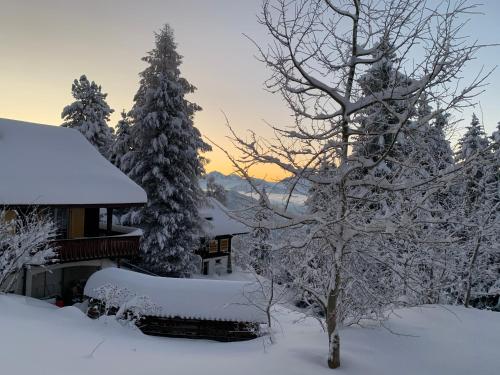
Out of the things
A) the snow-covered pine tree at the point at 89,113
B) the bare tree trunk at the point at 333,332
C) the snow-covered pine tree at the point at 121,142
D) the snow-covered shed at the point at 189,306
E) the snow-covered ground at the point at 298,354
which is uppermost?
the snow-covered pine tree at the point at 89,113

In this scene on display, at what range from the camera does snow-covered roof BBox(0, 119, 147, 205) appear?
16.8 meters

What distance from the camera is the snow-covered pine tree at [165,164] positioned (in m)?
22.9

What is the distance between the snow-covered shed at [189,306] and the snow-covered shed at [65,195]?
3600 mm

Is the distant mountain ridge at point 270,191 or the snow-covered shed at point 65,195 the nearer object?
the distant mountain ridge at point 270,191

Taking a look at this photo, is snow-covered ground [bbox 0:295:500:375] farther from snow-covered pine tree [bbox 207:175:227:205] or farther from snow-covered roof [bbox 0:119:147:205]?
snow-covered pine tree [bbox 207:175:227:205]

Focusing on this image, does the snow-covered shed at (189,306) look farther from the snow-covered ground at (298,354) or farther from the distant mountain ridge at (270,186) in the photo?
the distant mountain ridge at (270,186)

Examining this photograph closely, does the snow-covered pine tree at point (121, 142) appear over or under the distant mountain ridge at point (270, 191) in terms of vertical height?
over

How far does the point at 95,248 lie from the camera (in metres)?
18.9

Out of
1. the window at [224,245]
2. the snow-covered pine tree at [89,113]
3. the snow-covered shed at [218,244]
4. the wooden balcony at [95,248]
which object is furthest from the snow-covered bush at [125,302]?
the snow-covered pine tree at [89,113]

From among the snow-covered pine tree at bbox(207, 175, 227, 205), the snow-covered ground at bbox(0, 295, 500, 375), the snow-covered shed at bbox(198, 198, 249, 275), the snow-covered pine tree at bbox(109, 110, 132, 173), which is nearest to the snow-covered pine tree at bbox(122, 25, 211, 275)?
the snow-covered pine tree at bbox(109, 110, 132, 173)

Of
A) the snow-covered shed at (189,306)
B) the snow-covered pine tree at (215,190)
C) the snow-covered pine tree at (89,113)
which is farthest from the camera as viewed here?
the snow-covered pine tree at (215,190)

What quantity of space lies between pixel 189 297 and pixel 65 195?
7.23 m

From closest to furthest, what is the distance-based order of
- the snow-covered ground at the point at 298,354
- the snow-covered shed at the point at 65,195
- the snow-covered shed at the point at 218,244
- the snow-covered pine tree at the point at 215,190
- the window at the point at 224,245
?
1. the snow-covered ground at the point at 298,354
2. the snow-covered shed at the point at 65,195
3. the snow-covered shed at the point at 218,244
4. the window at the point at 224,245
5. the snow-covered pine tree at the point at 215,190

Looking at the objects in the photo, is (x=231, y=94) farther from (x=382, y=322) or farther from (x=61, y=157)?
(x=61, y=157)
